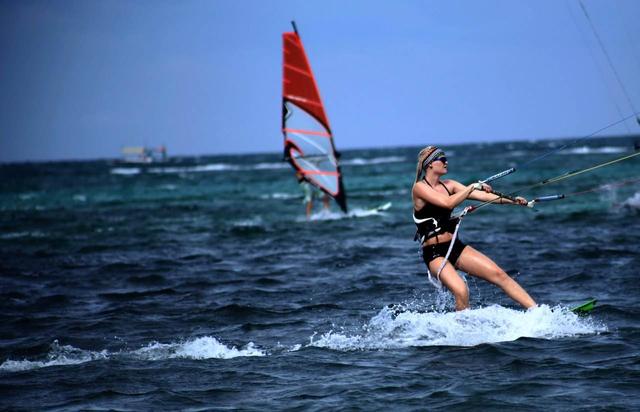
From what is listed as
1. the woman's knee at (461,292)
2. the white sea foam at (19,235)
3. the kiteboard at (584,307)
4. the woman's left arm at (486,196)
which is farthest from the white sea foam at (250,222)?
the woman's knee at (461,292)

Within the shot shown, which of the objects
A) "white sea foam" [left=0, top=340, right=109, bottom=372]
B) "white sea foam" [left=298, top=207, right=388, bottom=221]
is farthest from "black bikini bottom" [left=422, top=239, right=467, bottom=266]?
"white sea foam" [left=298, top=207, right=388, bottom=221]

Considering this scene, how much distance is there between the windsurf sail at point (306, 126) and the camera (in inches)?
936

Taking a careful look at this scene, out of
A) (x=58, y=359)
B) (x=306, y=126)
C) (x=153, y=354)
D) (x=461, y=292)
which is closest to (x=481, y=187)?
(x=461, y=292)

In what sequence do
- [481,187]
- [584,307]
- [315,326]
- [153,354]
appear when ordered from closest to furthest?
[481,187], [153,354], [584,307], [315,326]

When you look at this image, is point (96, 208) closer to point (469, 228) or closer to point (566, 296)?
point (469, 228)

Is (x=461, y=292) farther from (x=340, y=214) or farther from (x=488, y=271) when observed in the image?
(x=340, y=214)

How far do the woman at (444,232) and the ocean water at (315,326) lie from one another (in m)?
0.34

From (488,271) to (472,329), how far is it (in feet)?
1.93

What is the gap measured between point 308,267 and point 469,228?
6.59 meters

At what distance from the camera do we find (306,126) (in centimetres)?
2389

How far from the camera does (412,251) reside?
50.4ft

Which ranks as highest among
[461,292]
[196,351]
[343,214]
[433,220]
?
[433,220]

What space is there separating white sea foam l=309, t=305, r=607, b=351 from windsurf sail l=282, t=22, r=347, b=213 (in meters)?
15.5

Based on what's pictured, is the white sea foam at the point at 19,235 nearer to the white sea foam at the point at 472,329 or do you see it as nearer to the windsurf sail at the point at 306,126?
the windsurf sail at the point at 306,126
